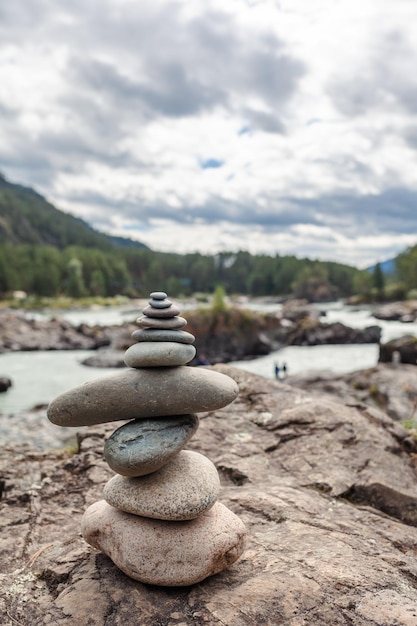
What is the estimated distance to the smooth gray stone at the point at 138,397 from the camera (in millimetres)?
5414

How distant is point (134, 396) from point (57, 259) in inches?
4657

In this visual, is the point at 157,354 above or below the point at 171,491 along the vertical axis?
above

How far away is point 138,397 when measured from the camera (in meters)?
5.46

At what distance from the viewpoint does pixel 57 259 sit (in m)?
117

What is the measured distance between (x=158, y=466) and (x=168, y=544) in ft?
2.69

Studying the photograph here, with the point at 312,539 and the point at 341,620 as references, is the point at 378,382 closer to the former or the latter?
the point at 312,539

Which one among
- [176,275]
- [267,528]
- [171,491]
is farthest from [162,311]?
[176,275]

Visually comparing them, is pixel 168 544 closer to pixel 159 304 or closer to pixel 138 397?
pixel 138 397

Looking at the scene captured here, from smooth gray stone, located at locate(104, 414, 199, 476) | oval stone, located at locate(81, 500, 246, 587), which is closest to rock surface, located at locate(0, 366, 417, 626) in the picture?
oval stone, located at locate(81, 500, 246, 587)

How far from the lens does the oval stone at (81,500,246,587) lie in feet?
15.9

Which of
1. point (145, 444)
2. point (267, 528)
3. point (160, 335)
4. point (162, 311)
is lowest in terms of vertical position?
point (267, 528)

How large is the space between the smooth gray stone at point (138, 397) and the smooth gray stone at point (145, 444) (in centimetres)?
14

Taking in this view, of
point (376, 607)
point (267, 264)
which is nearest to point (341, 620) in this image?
point (376, 607)

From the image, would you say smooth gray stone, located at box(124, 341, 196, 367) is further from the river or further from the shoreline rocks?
the shoreline rocks
